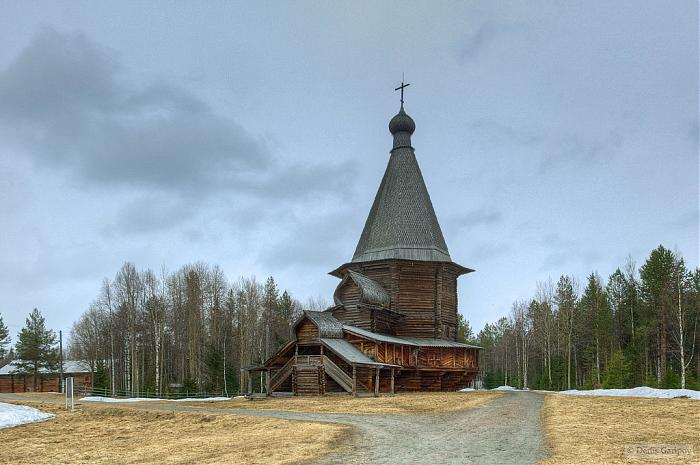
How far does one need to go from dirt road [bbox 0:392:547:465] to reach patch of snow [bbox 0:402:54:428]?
9.13 metres

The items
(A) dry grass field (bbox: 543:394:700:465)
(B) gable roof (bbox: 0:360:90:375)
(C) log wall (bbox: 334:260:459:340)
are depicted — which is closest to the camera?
(A) dry grass field (bbox: 543:394:700:465)

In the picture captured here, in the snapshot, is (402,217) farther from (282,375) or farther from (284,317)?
(284,317)

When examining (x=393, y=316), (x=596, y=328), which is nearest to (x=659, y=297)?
(x=596, y=328)

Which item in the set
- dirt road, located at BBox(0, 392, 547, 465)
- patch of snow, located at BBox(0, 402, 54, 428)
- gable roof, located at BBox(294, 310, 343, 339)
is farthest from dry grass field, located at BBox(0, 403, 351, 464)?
A: gable roof, located at BBox(294, 310, 343, 339)

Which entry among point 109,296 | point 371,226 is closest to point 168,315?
point 109,296

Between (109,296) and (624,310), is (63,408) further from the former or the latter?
(624,310)

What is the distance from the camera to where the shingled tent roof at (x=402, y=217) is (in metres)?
41.8

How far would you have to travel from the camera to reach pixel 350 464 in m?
11.0

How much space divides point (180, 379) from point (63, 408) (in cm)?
3123

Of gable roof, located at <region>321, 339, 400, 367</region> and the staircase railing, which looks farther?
the staircase railing

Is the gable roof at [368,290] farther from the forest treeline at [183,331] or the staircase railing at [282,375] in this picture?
the forest treeline at [183,331]

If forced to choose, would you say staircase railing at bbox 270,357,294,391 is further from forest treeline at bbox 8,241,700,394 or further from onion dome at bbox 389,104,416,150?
onion dome at bbox 389,104,416,150

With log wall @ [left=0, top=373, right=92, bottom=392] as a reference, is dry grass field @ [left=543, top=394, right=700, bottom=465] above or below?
above

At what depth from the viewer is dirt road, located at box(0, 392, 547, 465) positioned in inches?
455
